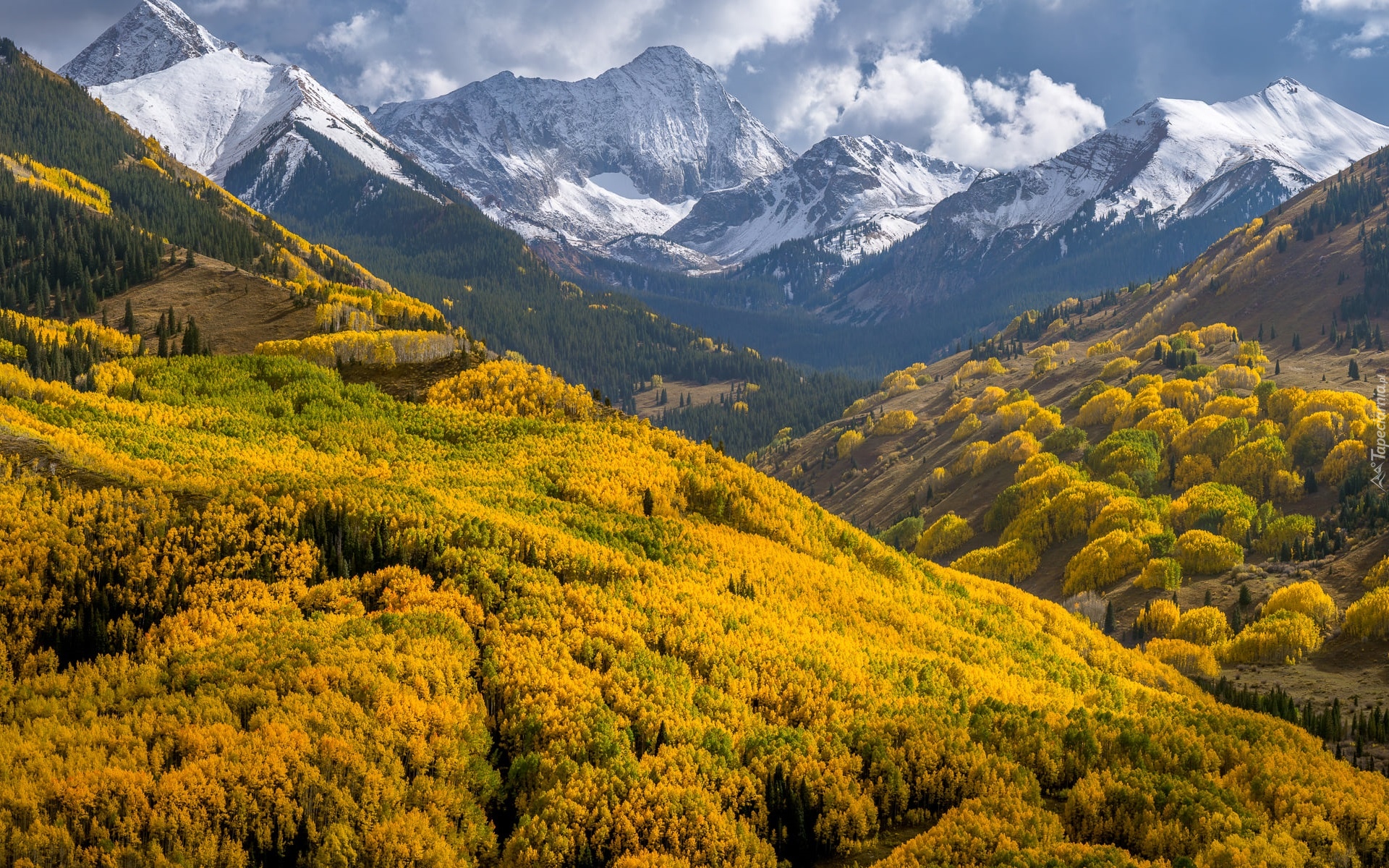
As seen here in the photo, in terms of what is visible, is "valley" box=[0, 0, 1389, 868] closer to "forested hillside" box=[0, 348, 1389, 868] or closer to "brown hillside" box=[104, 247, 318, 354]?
"forested hillside" box=[0, 348, 1389, 868]

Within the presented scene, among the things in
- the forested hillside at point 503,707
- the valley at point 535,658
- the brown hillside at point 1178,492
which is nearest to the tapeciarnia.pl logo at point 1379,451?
the brown hillside at point 1178,492

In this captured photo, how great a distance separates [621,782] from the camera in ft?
81.3

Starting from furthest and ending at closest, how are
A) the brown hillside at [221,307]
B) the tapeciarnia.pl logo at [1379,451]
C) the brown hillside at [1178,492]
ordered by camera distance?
the tapeciarnia.pl logo at [1379,451] < the brown hillside at [221,307] < the brown hillside at [1178,492]

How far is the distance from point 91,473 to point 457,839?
21.3m

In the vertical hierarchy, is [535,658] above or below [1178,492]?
below

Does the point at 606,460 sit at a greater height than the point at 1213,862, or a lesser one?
greater

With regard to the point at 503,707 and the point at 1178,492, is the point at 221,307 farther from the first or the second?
the point at 1178,492

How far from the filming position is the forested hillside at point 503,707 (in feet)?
71.8

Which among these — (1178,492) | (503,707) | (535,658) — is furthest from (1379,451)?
(503,707)

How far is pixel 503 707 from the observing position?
2752 centimetres

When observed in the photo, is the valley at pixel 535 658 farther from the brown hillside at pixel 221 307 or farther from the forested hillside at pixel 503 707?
the brown hillside at pixel 221 307

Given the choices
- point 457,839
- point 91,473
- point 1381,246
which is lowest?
point 457,839

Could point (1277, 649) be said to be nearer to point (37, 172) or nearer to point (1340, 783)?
point (1340, 783)

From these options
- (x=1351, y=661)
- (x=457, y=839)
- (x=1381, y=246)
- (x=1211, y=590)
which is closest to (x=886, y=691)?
(x=457, y=839)
